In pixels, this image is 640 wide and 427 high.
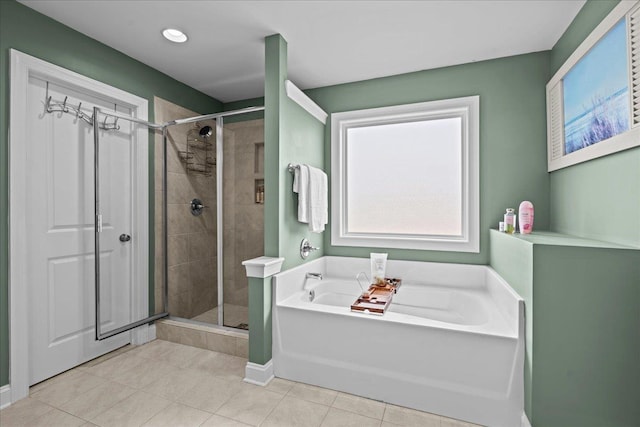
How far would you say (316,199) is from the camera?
7.89ft

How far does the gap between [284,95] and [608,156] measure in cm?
188

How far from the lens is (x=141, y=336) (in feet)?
8.29

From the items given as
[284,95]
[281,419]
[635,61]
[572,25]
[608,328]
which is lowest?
[281,419]

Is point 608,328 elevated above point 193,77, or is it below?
below

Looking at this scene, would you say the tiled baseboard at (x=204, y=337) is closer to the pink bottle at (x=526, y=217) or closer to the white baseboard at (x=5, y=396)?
the white baseboard at (x=5, y=396)

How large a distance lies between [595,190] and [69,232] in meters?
3.25

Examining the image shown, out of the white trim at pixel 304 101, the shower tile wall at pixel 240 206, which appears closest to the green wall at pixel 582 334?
the white trim at pixel 304 101

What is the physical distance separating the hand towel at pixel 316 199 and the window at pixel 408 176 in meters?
0.36

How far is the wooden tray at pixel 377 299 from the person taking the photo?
1861 millimetres

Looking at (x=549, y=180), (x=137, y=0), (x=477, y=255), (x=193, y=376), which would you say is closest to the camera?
(x=137, y=0)

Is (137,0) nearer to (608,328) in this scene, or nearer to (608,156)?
(608,156)

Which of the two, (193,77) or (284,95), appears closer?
(284,95)

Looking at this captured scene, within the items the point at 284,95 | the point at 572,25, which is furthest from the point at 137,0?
the point at 572,25

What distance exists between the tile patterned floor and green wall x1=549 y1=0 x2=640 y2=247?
1.24 m
